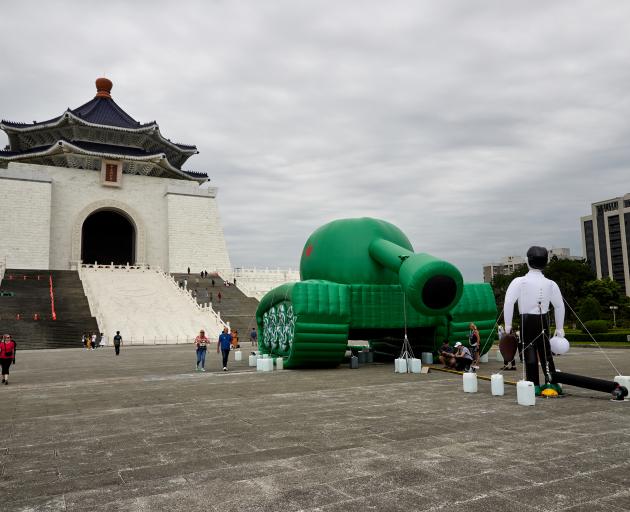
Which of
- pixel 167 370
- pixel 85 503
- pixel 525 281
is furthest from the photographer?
pixel 167 370

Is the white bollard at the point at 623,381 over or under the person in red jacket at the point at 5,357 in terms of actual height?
under

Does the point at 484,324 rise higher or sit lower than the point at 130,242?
lower

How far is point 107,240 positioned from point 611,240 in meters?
64.8

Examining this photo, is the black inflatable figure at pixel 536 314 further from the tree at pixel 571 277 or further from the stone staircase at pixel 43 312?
the tree at pixel 571 277

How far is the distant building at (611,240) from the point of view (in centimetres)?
7078

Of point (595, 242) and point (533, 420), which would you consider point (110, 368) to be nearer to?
point (533, 420)

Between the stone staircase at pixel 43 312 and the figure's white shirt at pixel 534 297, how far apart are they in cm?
2105

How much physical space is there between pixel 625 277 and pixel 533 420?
246 feet

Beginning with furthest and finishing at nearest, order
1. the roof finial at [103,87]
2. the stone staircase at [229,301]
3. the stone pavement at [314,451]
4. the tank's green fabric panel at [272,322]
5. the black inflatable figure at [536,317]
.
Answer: the roof finial at [103,87], the stone staircase at [229,301], the tank's green fabric panel at [272,322], the black inflatable figure at [536,317], the stone pavement at [314,451]

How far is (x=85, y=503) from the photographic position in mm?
3557

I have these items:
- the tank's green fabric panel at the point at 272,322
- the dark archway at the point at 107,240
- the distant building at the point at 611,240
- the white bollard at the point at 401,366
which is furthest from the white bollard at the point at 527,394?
the distant building at the point at 611,240

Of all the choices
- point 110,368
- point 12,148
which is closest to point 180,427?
point 110,368

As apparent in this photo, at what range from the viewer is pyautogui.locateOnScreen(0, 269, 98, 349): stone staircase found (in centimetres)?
2358

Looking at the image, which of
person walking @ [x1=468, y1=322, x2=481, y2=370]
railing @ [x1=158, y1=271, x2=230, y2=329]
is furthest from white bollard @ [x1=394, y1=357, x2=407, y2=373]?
railing @ [x1=158, y1=271, x2=230, y2=329]
